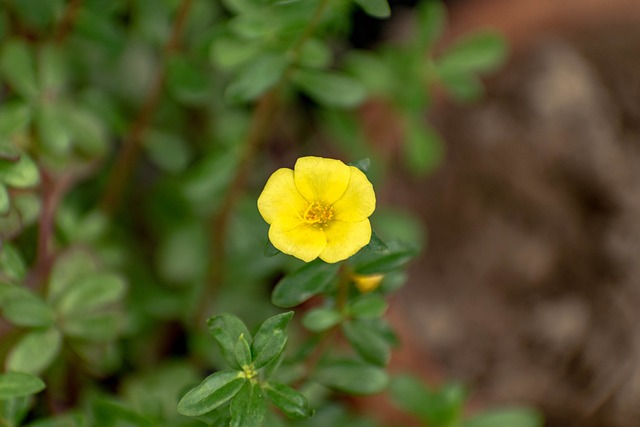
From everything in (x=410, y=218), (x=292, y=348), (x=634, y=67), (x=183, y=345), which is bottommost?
(x=183, y=345)

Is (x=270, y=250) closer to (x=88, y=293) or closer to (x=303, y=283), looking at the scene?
(x=303, y=283)

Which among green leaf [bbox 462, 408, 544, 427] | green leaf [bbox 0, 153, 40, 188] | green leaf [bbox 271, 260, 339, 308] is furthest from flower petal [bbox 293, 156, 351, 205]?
green leaf [bbox 462, 408, 544, 427]

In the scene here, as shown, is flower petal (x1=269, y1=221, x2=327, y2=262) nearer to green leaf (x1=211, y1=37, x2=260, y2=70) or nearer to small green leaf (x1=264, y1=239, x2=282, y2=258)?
small green leaf (x1=264, y1=239, x2=282, y2=258)

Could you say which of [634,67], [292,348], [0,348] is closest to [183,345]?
[292,348]

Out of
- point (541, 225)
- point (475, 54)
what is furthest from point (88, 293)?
point (541, 225)

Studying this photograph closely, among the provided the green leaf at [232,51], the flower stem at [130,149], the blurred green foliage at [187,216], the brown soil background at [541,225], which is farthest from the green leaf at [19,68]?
the brown soil background at [541,225]

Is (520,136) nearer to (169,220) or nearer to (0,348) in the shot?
(169,220)
